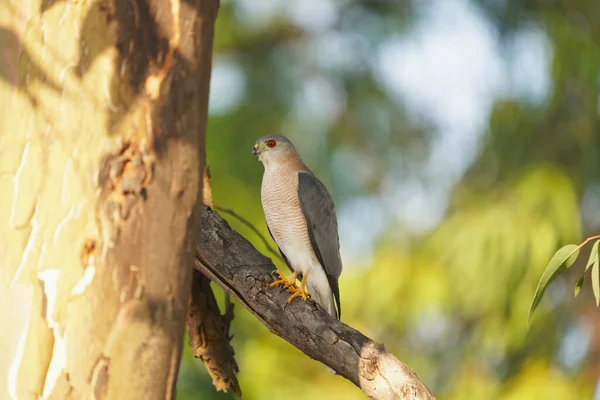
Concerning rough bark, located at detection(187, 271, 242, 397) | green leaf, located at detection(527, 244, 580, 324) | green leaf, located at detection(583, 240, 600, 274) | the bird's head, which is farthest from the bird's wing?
green leaf, located at detection(583, 240, 600, 274)

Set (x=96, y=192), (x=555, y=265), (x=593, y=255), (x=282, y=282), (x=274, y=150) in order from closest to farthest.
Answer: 1. (x=96, y=192)
2. (x=593, y=255)
3. (x=555, y=265)
4. (x=282, y=282)
5. (x=274, y=150)

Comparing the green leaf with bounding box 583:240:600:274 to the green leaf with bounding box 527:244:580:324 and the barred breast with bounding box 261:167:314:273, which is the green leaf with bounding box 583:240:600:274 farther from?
the barred breast with bounding box 261:167:314:273

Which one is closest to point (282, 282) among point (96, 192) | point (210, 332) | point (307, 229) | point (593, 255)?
point (210, 332)

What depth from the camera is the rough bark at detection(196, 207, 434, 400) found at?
303cm

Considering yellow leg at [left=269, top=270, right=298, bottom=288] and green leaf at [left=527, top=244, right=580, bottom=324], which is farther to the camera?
yellow leg at [left=269, top=270, right=298, bottom=288]

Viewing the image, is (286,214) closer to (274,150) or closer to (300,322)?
(274,150)

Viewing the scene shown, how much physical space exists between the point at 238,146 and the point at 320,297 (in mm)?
4662

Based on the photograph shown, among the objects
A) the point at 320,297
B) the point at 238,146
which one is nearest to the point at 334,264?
the point at 320,297

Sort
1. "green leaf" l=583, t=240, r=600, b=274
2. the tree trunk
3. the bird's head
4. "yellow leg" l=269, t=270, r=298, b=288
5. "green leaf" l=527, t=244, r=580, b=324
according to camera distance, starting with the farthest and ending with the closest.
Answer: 1. the bird's head
2. "yellow leg" l=269, t=270, r=298, b=288
3. "green leaf" l=527, t=244, r=580, b=324
4. "green leaf" l=583, t=240, r=600, b=274
5. the tree trunk

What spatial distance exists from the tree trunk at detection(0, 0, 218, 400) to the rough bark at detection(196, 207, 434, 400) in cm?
141

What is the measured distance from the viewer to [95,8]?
5.76 ft

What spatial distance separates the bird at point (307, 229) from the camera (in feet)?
15.3

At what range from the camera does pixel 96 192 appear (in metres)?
1.72

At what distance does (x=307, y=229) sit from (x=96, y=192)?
3.02m
